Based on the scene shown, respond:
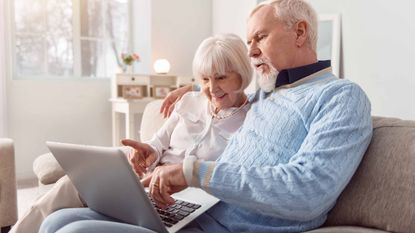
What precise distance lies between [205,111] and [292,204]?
2.10ft

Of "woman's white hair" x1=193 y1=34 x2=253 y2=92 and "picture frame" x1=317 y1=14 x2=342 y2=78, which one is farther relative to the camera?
"picture frame" x1=317 y1=14 x2=342 y2=78

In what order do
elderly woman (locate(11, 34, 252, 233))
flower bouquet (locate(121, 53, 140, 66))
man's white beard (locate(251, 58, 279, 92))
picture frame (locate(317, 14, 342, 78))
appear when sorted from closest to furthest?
man's white beard (locate(251, 58, 279, 92)) → elderly woman (locate(11, 34, 252, 233)) → picture frame (locate(317, 14, 342, 78)) → flower bouquet (locate(121, 53, 140, 66))

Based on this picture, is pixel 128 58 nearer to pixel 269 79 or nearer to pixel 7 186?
pixel 7 186

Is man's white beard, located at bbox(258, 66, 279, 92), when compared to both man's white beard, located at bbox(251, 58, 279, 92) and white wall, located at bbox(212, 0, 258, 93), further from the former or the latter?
white wall, located at bbox(212, 0, 258, 93)

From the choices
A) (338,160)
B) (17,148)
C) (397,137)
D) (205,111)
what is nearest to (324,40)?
(205,111)

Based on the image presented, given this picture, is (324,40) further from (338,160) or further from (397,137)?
(338,160)

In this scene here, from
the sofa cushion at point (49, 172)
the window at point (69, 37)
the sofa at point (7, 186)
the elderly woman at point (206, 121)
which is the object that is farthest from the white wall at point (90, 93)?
the elderly woman at point (206, 121)

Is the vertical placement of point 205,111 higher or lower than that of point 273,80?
lower

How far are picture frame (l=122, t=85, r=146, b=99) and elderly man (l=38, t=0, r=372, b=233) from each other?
87.0 inches

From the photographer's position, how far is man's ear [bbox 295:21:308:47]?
1.06 m

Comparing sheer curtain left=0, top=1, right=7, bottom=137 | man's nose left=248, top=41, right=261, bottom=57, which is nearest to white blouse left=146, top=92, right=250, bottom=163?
man's nose left=248, top=41, right=261, bottom=57

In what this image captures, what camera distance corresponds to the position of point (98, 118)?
3.56 metres

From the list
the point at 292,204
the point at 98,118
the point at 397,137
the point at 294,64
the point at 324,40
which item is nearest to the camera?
the point at 292,204

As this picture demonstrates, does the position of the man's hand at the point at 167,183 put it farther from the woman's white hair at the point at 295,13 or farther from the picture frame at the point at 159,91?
the picture frame at the point at 159,91
